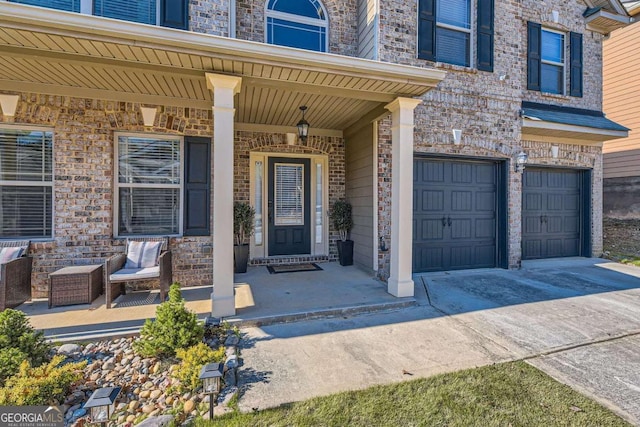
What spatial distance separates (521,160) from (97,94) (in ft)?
24.0

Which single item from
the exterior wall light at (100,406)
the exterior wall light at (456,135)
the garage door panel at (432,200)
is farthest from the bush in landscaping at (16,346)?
the exterior wall light at (456,135)

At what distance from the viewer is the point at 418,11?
5.43 meters

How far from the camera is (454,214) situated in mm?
5949

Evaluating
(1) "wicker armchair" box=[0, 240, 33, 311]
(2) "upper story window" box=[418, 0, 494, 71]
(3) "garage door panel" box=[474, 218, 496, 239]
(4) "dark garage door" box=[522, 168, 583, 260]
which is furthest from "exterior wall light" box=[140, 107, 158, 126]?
(4) "dark garage door" box=[522, 168, 583, 260]

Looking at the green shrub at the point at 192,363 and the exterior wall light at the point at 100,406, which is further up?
the exterior wall light at the point at 100,406

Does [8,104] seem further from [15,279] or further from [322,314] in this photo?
[322,314]

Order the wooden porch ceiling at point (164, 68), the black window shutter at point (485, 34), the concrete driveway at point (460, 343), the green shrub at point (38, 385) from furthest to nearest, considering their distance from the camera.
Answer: the black window shutter at point (485, 34)
the wooden porch ceiling at point (164, 68)
the concrete driveway at point (460, 343)
the green shrub at point (38, 385)

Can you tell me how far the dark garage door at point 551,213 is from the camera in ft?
22.1

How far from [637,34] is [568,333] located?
401 inches

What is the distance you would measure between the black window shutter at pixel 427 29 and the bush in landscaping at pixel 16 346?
636 centimetres

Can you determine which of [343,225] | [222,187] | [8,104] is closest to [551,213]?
[343,225]

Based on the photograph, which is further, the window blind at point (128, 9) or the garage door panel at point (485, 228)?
the garage door panel at point (485, 228)

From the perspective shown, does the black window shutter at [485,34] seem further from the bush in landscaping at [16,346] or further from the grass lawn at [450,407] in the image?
the bush in landscaping at [16,346]

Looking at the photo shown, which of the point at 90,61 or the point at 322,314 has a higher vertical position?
the point at 90,61
